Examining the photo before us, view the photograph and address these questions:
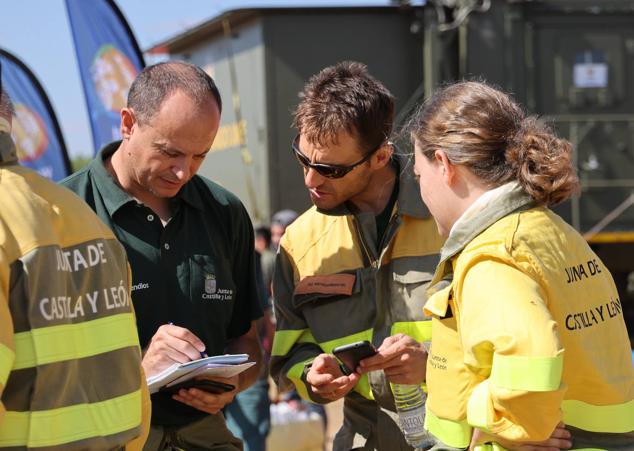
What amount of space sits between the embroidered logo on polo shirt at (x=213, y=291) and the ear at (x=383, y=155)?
702 mm

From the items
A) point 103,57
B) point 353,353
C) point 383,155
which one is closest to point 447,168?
point 353,353

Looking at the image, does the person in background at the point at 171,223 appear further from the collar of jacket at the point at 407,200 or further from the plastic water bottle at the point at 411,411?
the plastic water bottle at the point at 411,411

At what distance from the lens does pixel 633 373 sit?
241 centimetres

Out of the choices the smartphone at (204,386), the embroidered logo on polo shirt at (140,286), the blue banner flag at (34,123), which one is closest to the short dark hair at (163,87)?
the embroidered logo on polo shirt at (140,286)

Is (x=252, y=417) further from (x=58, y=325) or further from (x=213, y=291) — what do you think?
(x=58, y=325)

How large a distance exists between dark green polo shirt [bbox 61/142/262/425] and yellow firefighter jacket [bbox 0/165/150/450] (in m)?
0.91

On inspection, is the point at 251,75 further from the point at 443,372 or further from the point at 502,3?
the point at 443,372

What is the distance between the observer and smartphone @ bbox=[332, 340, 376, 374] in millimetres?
2904

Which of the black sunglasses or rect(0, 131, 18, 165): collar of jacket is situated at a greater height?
rect(0, 131, 18, 165): collar of jacket

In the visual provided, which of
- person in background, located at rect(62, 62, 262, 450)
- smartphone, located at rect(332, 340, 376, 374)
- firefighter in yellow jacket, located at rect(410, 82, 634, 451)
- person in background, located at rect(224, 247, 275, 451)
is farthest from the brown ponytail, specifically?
person in background, located at rect(224, 247, 275, 451)

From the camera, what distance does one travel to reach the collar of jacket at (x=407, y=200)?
129 inches

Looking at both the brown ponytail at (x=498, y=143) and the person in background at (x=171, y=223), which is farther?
the person in background at (x=171, y=223)

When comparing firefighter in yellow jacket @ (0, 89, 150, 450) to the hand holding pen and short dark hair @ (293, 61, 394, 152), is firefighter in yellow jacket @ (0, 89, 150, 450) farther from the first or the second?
short dark hair @ (293, 61, 394, 152)

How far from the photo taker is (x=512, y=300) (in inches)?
84.9
